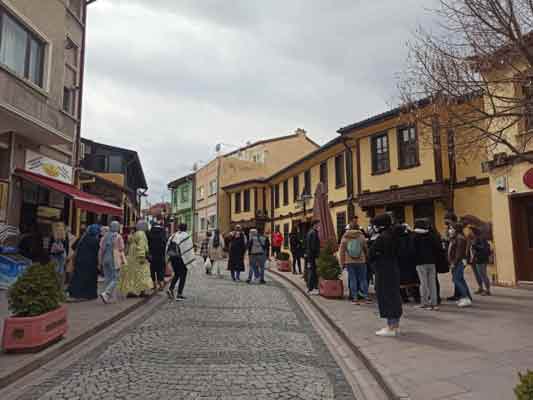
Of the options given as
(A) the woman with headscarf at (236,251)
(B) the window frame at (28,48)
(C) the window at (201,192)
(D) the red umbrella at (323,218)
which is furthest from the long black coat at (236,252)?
(C) the window at (201,192)

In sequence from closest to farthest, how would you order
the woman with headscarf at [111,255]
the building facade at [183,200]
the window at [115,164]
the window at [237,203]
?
the woman with headscarf at [111,255]
the window at [115,164]
the window at [237,203]
the building facade at [183,200]

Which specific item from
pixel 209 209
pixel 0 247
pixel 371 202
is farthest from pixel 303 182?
pixel 0 247

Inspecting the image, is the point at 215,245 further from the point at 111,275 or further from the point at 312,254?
the point at 111,275

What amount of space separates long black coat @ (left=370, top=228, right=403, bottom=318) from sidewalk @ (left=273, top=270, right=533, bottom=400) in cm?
43

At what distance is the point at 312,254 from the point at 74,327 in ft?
19.8

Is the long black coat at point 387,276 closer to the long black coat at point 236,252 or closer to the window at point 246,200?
the long black coat at point 236,252

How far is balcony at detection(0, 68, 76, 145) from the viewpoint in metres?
9.38

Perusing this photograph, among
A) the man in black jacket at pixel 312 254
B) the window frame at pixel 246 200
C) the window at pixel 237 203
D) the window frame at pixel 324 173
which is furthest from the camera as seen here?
the window at pixel 237 203

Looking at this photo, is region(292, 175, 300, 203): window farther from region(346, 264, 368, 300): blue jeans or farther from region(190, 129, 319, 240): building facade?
region(346, 264, 368, 300): blue jeans

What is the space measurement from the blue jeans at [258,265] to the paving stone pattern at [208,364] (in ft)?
18.1

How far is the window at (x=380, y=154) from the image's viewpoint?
1836cm

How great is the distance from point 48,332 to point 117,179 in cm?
2419

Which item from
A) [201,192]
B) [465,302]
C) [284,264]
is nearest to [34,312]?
→ [465,302]

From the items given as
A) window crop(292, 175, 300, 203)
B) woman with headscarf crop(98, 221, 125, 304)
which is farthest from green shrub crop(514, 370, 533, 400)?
window crop(292, 175, 300, 203)
